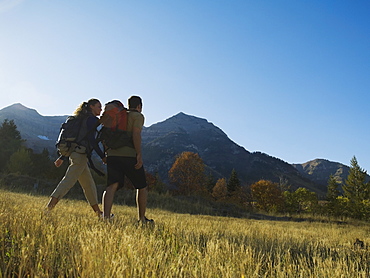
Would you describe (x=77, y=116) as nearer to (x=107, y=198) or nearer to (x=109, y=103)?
(x=109, y=103)

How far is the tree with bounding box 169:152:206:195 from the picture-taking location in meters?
69.7

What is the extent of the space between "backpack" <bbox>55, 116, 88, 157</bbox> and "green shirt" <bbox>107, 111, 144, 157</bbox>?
2.56 feet

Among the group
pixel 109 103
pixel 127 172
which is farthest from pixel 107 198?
pixel 109 103

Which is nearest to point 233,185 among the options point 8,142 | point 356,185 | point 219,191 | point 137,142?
point 219,191

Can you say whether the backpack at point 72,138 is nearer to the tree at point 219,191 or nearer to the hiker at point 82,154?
the hiker at point 82,154

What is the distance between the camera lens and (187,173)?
2790 inches

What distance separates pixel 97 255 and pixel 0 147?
2176 inches

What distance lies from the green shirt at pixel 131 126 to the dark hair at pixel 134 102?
204 millimetres

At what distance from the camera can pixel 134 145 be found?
187 inches

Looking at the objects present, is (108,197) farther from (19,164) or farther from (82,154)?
(19,164)

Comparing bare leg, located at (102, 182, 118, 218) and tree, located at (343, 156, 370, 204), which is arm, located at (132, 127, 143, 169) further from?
tree, located at (343, 156, 370, 204)

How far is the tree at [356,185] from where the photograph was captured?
52066 mm

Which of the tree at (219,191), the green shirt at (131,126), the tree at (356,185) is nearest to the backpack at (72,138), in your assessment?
the green shirt at (131,126)

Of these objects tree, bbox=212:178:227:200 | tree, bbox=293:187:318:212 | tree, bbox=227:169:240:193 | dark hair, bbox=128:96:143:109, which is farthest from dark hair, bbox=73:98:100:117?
tree, bbox=212:178:227:200
